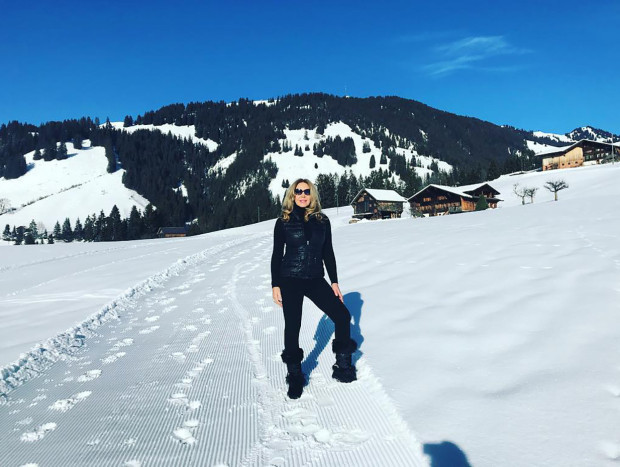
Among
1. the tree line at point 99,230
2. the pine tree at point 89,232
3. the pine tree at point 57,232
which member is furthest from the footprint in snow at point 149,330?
the pine tree at point 57,232

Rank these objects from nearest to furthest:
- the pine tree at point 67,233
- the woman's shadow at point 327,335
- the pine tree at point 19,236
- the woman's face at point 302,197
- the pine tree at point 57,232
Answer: the woman's face at point 302,197
the woman's shadow at point 327,335
the pine tree at point 19,236
the pine tree at point 67,233
the pine tree at point 57,232

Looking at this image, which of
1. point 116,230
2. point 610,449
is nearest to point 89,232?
point 116,230

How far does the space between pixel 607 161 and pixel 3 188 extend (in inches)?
9013

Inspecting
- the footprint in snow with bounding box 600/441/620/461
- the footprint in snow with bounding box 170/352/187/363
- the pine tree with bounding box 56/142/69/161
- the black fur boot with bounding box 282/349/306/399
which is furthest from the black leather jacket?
the pine tree with bounding box 56/142/69/161

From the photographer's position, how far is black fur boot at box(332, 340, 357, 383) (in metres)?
3.85

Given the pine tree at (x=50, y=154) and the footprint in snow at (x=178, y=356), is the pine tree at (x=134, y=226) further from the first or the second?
the footprint in snow at (x=178, y=356)

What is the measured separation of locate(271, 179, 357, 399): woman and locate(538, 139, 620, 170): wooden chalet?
96644 mm

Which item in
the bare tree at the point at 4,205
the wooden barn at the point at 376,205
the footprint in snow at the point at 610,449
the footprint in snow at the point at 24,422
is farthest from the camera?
the bare tree at the point at 4,205

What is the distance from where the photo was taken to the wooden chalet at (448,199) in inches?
2549

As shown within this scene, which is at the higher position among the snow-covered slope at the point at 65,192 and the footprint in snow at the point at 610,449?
the snow-covered slope at the point at 65,192

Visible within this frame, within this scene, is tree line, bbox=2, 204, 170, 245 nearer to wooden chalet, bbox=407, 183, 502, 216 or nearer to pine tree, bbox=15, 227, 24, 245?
pine tree, bbox=15, 227, 24, 245

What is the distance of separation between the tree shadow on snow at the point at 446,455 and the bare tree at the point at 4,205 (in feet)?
625

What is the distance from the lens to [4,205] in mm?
150000

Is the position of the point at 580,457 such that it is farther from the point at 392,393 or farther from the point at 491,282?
the point at 491,282
